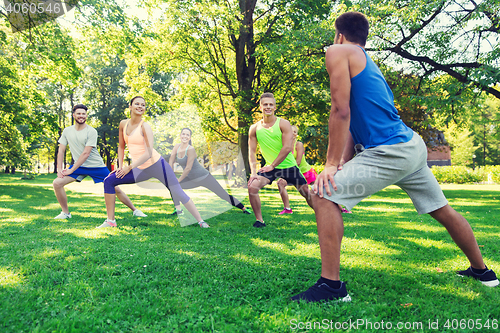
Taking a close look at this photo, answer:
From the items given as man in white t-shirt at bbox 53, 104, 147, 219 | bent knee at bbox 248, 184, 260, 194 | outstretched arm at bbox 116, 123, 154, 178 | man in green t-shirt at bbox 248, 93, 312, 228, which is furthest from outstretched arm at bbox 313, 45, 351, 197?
man in white t-shirt at bbox 53, 104, 147, 219

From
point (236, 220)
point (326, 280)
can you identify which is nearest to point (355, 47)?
point (326, 280)

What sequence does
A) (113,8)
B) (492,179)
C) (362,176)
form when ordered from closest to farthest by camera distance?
(362,176), (113,8), (492,179)

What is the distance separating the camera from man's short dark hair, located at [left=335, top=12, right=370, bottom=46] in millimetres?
2680

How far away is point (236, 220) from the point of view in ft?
22.1

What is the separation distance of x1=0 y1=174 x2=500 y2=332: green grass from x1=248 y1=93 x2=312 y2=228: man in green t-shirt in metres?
0.84

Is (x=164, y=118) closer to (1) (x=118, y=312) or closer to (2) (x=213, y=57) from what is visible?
(1) (x=118, y=312)

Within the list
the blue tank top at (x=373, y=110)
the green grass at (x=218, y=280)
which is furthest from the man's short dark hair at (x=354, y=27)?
the green grass at (x=218, y=280)

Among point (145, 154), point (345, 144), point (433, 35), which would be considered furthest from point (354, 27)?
point (433, 35)

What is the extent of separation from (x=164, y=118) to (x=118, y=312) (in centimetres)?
497

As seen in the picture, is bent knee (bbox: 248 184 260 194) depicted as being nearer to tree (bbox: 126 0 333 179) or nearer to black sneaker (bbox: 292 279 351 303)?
black sneaker (bbox: 292 279 351 303)

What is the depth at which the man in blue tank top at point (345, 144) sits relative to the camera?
8.12 ft

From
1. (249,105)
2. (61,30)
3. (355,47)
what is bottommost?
(355,47)

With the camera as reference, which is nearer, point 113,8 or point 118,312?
point 118,312

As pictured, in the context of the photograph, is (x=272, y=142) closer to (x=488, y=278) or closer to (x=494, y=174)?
(x=488, y=278)
